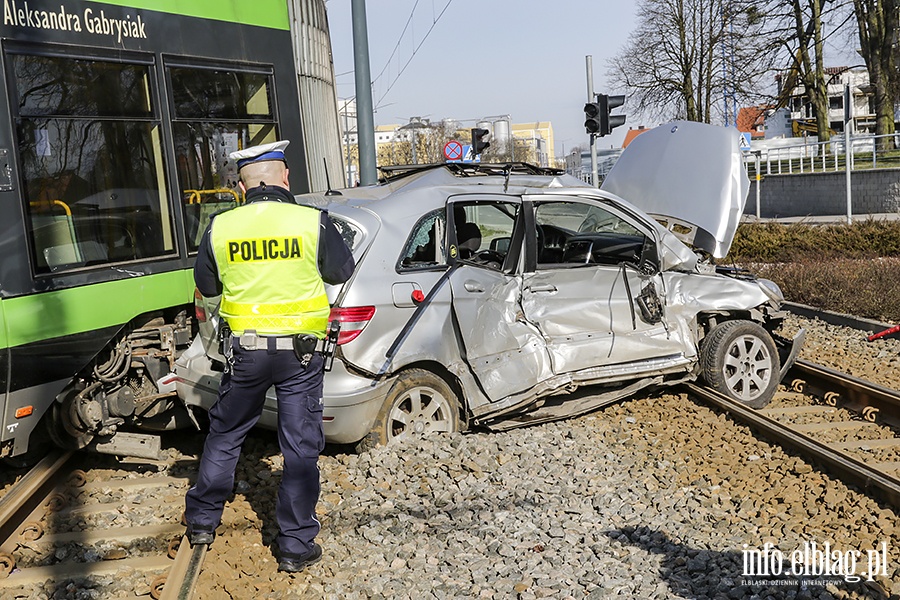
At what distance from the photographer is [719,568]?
186 inches

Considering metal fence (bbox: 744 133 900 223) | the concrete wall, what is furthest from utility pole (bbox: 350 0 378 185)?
the concrete wall

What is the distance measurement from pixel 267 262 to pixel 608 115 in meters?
14.8

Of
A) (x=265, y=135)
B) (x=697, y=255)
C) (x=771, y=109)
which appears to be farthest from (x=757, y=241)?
(x=771, y=109)

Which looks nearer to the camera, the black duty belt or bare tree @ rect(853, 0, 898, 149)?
the black duty belt

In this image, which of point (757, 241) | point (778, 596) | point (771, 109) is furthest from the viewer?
point (771, 109)

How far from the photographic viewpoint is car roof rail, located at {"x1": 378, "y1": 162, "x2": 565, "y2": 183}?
295 inches

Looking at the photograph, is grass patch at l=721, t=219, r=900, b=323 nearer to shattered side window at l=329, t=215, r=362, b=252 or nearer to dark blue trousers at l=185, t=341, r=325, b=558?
shattered side window at l=329, t=215, r=362, b=252

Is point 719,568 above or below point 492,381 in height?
below

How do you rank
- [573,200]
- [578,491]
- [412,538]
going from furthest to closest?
→ [573,200] < [578,491] < [412,538]

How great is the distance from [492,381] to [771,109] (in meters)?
38.5

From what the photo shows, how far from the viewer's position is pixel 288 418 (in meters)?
4.87

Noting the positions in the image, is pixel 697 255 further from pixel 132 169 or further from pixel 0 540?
pixel 0 540

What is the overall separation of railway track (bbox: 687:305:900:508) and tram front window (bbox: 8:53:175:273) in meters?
4.61

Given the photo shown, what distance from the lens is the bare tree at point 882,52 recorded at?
1494 inches
